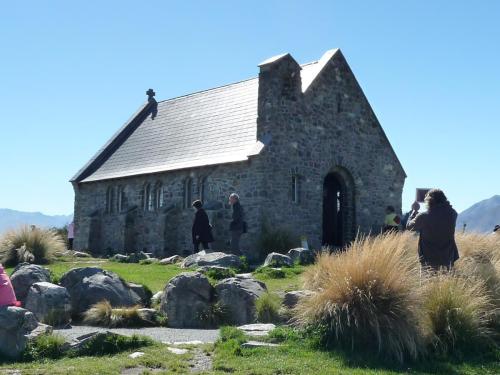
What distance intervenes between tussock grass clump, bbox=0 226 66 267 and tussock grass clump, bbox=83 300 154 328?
11.3 meters

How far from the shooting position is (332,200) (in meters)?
27.4

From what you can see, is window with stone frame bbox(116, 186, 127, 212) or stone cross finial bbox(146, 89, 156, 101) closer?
window with stone frame bbox(116, 186, 127, 212)

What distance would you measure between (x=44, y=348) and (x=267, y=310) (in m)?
3.94

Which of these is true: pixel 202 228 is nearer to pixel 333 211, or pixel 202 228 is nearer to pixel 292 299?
pixel 333 211

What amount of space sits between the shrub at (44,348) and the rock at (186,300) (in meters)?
2.84

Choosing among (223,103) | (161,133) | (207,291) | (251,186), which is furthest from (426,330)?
(161,133)

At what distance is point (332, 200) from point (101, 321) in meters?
17.3

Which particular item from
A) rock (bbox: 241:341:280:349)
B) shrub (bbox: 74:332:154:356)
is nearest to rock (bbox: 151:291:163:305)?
shrub (bbox: 74:332:154:356)

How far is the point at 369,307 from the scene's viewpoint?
901 centimetres

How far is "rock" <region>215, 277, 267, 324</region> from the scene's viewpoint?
11.5 metres

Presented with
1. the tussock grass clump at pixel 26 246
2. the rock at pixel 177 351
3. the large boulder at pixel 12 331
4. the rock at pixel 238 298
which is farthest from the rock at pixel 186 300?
the tussock grass clump at pixel 26 246

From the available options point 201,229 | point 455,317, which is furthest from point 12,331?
point 201,229

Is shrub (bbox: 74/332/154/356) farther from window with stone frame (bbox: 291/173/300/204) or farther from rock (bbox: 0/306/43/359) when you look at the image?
window with stone frame (bbox: 291/173/300/204)

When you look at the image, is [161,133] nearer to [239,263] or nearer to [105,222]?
[105,222]
